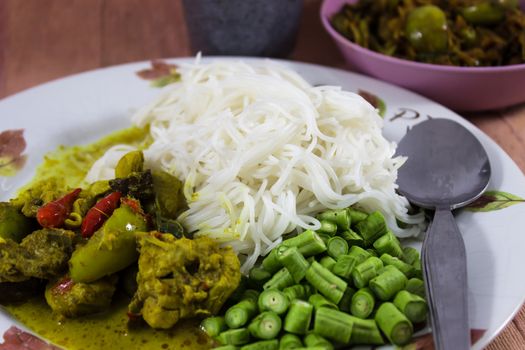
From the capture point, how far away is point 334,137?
3525 millimetres

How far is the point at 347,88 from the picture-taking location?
4.37 m

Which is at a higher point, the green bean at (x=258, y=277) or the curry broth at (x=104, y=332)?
the green bean at (x=258, y=277)

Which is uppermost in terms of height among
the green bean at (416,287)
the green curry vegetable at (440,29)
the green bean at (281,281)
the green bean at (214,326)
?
the green curry vegetable at (440,29)

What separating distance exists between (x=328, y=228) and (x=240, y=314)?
26.4 inches

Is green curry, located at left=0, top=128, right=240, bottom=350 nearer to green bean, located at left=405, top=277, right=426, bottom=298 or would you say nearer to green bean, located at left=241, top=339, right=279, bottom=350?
green bean, located at left=241, top=339, right=279, bottom=350

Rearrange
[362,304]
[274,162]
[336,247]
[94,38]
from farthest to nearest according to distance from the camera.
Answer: [94,38] → [274,162] → [336,247] → [362,304]

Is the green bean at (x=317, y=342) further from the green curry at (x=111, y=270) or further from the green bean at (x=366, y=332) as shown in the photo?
the green curry at (x=111, y=270)

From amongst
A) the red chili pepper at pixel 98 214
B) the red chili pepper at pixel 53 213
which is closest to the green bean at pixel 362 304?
the red chili pepper at pixel 98 214

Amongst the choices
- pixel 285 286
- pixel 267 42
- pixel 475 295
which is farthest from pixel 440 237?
pixel 267 42

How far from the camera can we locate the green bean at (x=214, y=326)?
270 cm

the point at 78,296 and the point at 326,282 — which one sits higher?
the point at 326,282

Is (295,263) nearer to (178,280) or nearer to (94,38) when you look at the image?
(178,280)

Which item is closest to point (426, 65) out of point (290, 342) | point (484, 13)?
point (484, 13)

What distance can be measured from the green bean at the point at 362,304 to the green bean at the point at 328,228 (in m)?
0.45
